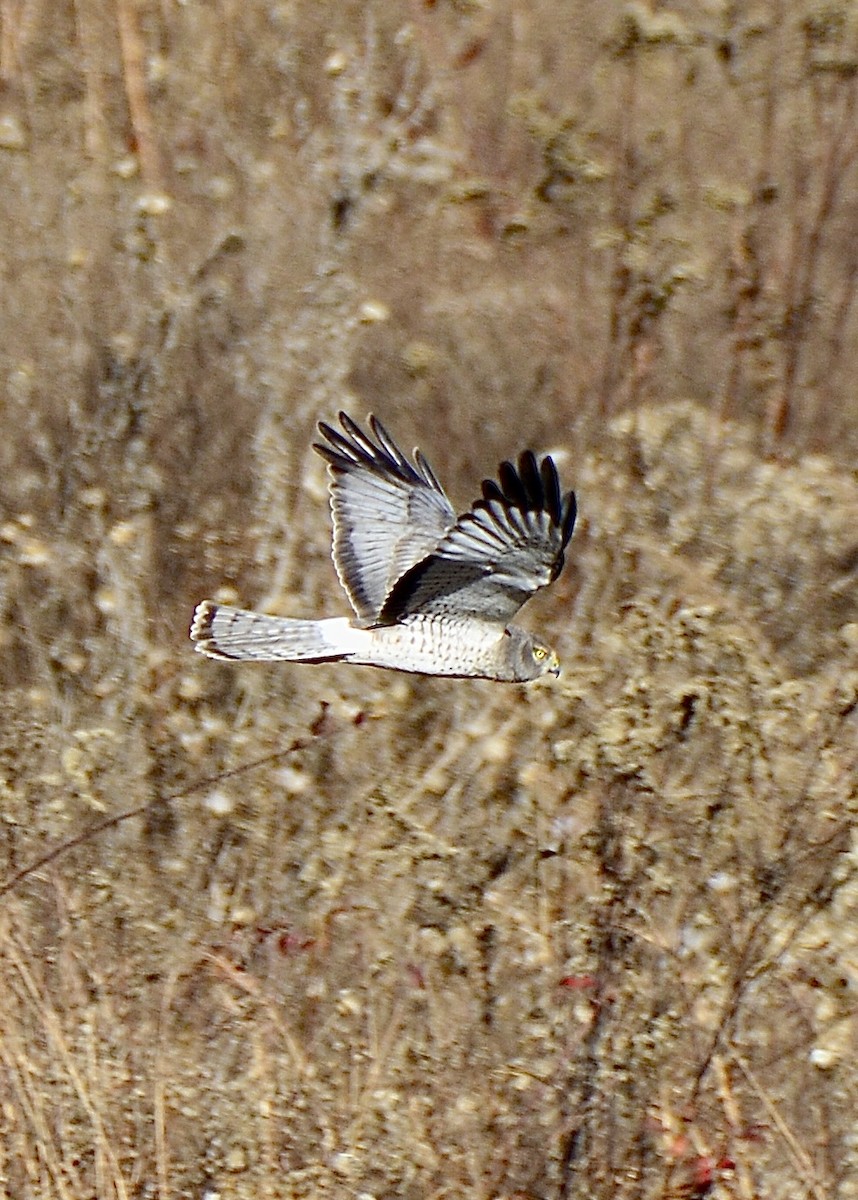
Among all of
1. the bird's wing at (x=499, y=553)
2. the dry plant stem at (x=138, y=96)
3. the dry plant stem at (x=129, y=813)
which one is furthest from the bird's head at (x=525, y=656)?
the dry plant stem at (x=138, y=96)

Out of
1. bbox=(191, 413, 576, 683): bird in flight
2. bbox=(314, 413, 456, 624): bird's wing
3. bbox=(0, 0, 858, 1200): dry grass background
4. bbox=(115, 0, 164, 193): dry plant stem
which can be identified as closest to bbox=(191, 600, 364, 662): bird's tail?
bbox=(191, 413, 576, 683): bird in flight

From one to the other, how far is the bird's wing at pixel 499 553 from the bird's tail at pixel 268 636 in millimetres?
207

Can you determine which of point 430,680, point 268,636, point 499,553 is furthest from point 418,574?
point 430,680

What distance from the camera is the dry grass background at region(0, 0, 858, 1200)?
393cm

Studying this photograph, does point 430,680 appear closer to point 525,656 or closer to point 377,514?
point 525,656

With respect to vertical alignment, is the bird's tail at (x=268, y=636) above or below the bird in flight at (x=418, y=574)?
below

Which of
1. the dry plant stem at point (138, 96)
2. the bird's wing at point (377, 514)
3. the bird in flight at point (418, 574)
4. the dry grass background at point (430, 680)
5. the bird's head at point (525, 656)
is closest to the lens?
the bird in flight at point (418, 574)

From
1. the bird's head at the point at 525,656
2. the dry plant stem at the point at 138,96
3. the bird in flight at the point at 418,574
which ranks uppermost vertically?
the dry plant stem at the point at 138,96

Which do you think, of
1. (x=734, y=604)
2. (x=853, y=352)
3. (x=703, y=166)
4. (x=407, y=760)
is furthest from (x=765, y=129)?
(x=407, y=760)

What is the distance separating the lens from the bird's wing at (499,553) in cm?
274

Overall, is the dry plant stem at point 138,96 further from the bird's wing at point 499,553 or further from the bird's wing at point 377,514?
the bird's wing at point 499,553

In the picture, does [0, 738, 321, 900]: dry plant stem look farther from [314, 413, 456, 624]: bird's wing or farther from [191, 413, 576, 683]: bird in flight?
[314, 413, 456, 624]: bird's wing

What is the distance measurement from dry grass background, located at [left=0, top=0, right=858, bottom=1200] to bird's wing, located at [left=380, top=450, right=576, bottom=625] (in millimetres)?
933

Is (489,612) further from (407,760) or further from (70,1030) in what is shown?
(70,1030)
